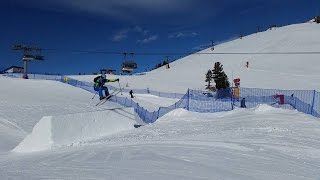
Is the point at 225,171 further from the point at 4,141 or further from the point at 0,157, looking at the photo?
the point at 4,141

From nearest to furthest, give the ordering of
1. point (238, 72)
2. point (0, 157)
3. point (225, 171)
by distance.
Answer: point (225, 171), point (0, 157), point (238, 72)

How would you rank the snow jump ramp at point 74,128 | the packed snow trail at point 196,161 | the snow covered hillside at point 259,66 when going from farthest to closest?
1. the snow covered hillside at point 259,66
2. the snow jump ramp at point 74,128
3. the packed snow trail at point 196,161

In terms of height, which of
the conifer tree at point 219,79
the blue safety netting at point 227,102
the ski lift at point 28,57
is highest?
the ski lift at point 28,57

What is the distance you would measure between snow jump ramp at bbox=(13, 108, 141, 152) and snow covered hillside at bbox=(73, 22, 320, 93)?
44853 mm

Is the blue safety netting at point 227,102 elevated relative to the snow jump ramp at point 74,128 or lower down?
elevated

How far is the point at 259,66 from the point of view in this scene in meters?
88.6

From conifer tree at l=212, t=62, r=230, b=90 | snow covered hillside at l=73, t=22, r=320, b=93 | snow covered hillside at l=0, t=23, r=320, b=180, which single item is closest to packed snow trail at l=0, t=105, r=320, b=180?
snow covered hillside at l=0, t=23, r=320, b=180

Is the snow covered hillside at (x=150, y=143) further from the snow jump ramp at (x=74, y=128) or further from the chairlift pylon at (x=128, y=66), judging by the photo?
the chairlift pylon at (x=128, y=66)

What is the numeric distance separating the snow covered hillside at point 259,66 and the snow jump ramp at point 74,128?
44853 mm

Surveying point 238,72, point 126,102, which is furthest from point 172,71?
point 126,102

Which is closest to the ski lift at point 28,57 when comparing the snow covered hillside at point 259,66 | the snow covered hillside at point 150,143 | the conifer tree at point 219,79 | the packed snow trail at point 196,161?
the snow covered hillside at point 259,66

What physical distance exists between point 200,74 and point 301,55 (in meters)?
24.1

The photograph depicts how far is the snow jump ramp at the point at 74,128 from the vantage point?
1509 centimetres

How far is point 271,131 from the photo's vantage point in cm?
1681
